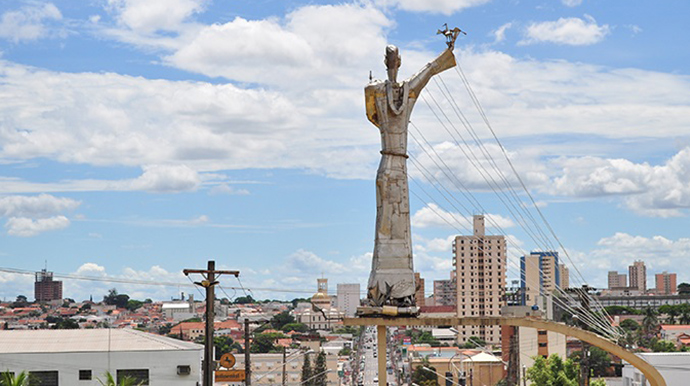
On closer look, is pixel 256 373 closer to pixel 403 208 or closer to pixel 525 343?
pixel 525 343

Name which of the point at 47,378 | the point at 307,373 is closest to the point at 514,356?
the point at 47,378

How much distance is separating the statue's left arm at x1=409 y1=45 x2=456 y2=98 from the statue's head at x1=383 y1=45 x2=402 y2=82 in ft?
1.67

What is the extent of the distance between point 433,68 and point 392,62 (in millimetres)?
1187

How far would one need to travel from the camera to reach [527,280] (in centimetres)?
3328

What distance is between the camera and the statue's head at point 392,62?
29984 millimetres

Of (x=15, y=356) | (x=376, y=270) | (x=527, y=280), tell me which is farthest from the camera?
(x=15, y=356)

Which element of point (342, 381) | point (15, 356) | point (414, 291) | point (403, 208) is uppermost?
point (403, 208)

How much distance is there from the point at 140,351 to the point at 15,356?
19.0ft

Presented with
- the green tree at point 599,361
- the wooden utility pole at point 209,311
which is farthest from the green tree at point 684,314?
the wooden utility pole at point 209,311

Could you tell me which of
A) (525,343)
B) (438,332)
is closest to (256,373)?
(525,343)

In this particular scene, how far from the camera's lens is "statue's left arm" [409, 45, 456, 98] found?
3000 centimetres

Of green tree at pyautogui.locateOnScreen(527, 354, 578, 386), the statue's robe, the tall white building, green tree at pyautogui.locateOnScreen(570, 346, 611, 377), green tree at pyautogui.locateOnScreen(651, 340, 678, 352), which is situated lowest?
green tree at pyautogui.locateOnScreen(570, 346, 611, 377)

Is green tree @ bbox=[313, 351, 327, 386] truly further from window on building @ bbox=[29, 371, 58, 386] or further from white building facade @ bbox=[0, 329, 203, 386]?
window on building @ bbox=[29, 371, 58, 386]

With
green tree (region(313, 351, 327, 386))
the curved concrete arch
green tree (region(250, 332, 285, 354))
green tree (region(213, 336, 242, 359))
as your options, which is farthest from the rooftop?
green tree (region(250, 332, 285, 354))
